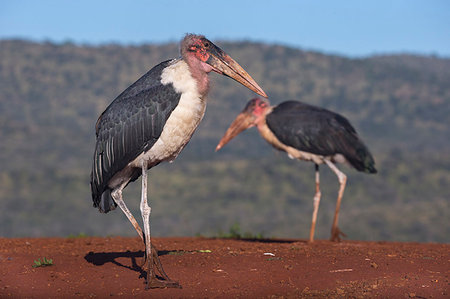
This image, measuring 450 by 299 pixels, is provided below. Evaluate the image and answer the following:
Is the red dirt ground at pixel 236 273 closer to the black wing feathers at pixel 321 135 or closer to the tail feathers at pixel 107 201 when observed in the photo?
the tail feathers at pixel 107 201

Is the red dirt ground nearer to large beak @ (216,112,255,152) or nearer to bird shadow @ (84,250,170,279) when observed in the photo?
bird shadow @ (84,250,170,279)

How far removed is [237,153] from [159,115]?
56448 millimetres

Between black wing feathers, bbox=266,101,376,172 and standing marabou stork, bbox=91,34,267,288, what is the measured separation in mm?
5340

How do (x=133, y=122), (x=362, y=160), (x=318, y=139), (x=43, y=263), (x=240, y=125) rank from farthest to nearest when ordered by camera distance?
(x=240, y=125) < (x=362, y=160) < (x=318, y=139) < (x=43, y=263) < (x=133, y=122)

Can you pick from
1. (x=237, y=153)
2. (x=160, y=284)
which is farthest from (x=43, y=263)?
(x=237, y=153)

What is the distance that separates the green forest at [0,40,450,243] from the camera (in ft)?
124

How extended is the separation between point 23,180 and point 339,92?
1713 inches

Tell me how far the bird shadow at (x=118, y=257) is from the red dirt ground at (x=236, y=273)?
1 centimetres

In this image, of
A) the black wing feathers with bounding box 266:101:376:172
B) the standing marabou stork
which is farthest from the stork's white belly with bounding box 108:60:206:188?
the black wing feathers with bounding box 266:101:376:172

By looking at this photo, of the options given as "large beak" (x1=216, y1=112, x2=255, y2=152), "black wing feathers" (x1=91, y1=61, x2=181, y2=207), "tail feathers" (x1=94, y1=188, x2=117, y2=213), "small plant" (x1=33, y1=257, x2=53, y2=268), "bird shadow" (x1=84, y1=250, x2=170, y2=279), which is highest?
"large beak" (x1=216, y1=112, x2=255, y2=152)

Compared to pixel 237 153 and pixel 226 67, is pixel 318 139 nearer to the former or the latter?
pixel 226 67

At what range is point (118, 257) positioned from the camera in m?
9.10

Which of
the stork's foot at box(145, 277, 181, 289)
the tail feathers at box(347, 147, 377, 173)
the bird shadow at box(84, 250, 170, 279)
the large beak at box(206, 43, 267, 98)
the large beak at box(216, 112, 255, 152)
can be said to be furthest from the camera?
the large beak at box(216, 112, 255, 152)

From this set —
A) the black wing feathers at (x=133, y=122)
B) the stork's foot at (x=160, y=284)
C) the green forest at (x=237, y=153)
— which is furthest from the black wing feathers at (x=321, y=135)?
the stork's foot at (x=160, y=284)
